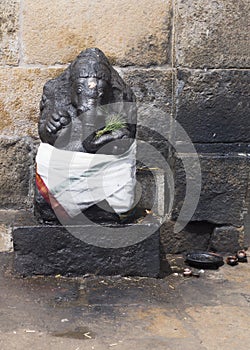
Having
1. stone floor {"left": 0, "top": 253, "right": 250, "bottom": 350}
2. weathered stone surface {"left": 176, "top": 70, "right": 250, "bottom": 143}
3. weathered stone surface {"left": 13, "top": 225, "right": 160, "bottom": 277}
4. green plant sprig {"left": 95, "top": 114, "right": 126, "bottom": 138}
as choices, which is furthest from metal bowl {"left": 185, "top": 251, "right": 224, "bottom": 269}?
green plant sprig {"left": 95, "top": 114, "right": 126, "bottom": 138}

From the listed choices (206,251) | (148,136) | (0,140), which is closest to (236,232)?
(206,251)

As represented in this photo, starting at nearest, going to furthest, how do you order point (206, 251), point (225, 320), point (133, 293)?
1. point (225, 320)
2. point (133, 293)
3. point (206, 251)

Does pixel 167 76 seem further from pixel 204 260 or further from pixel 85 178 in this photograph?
pixel 204 260

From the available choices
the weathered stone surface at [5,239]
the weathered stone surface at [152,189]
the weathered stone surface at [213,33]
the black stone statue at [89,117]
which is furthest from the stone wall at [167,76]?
the black stone statue at [89,117]

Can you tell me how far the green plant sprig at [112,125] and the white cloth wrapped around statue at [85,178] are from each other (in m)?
0.14

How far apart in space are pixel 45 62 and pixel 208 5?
122 centimetres

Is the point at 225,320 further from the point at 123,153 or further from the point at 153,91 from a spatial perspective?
the point at 153,91

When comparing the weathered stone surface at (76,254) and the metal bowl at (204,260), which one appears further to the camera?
the metal bowl at (204,260)

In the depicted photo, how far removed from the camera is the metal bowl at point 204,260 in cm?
436

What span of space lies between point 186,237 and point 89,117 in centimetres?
124

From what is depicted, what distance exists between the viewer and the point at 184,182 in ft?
14.8

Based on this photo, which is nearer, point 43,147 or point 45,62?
point 43,147

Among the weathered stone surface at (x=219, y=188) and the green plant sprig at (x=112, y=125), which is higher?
the green plant sprig at (x=112, y=125)

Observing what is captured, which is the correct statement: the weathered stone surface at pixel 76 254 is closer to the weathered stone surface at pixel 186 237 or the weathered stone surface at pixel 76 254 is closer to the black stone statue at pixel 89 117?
the black stone statue at pixel 89 117
